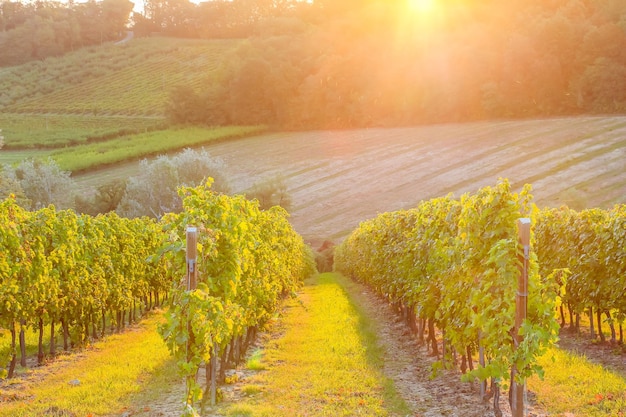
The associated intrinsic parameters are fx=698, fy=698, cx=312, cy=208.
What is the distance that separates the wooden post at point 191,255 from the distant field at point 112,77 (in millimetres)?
78799

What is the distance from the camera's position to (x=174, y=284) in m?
10.5

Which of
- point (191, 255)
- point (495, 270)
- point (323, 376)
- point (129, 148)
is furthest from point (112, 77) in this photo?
point (495, 270)

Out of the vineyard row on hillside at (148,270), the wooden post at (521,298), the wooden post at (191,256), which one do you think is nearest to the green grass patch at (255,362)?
the vineyard row on hillside at (148,270)

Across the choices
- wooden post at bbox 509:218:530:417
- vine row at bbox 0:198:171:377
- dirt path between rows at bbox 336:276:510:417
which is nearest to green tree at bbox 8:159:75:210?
vine row at bbox 0:198:171:377

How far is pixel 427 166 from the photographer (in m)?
55.2

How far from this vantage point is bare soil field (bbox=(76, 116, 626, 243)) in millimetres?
48594

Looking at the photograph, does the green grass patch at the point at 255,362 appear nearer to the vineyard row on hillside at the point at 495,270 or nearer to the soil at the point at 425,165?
the vineyard row on hillside at the point at 495,270

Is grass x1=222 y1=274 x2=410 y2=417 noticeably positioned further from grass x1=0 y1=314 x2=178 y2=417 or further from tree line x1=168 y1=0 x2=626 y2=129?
tree line x1=168 y1=0 x2=626 y2=129

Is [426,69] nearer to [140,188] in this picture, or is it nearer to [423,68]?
[423,68]

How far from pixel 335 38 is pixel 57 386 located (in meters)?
76.1

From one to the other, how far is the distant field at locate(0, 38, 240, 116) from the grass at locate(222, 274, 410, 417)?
2793 inches

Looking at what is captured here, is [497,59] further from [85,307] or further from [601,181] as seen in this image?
[85,307]

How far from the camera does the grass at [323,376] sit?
10922mm

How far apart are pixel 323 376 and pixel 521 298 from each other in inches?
216
